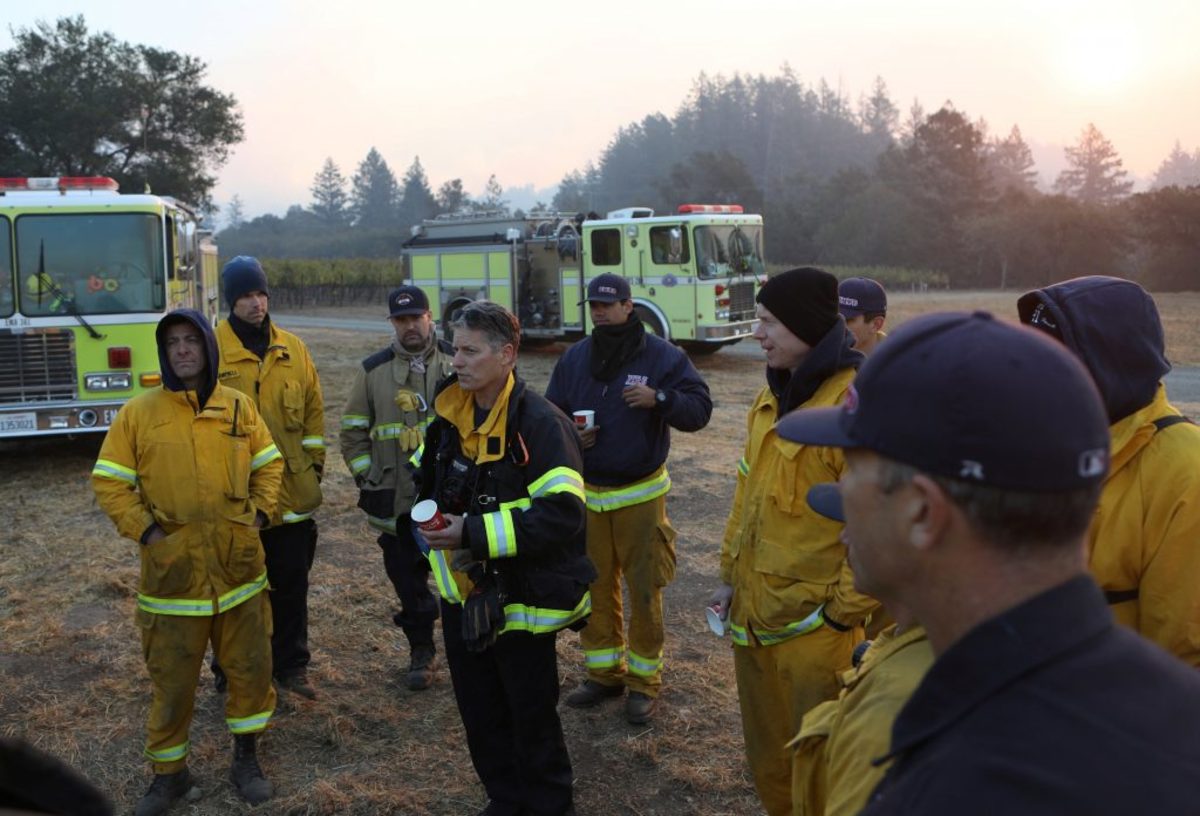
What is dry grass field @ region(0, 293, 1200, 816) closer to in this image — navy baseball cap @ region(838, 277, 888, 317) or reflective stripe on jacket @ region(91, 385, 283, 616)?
reflective stripe on jacket @ region(91, 385, 283, 616)

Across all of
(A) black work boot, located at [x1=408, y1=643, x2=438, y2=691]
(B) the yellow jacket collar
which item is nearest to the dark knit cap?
(B) the yellow jacket collar

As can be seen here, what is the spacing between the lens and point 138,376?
9.04 metres

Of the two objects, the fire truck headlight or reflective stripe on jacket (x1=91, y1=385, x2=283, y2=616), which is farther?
the fire truck headlight

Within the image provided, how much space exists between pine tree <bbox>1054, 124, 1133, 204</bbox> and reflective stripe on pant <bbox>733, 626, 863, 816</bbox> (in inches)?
3804

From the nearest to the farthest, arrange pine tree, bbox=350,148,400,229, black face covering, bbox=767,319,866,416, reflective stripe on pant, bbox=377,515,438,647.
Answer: black face covering, bbox=767,319,866,416 → reflective stripe on pant, bbox=377,515,438,647 → pine tree, bbox=350,148,400,229

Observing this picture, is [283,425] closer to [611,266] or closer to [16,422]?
[16,422]

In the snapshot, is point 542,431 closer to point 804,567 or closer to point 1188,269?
point 804,567

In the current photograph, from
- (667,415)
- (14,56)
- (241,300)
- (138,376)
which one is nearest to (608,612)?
(667,415)

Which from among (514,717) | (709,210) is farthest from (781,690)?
(709,210)

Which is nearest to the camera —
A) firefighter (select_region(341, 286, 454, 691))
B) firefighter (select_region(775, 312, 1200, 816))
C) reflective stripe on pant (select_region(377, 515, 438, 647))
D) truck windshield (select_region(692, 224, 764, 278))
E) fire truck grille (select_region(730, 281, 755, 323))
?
firefighter (select_region(775, 312, 1200, 816))

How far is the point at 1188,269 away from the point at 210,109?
41361mm

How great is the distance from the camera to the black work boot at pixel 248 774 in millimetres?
3807

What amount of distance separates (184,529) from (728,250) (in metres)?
14.1

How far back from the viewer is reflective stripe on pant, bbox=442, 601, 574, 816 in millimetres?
3348
